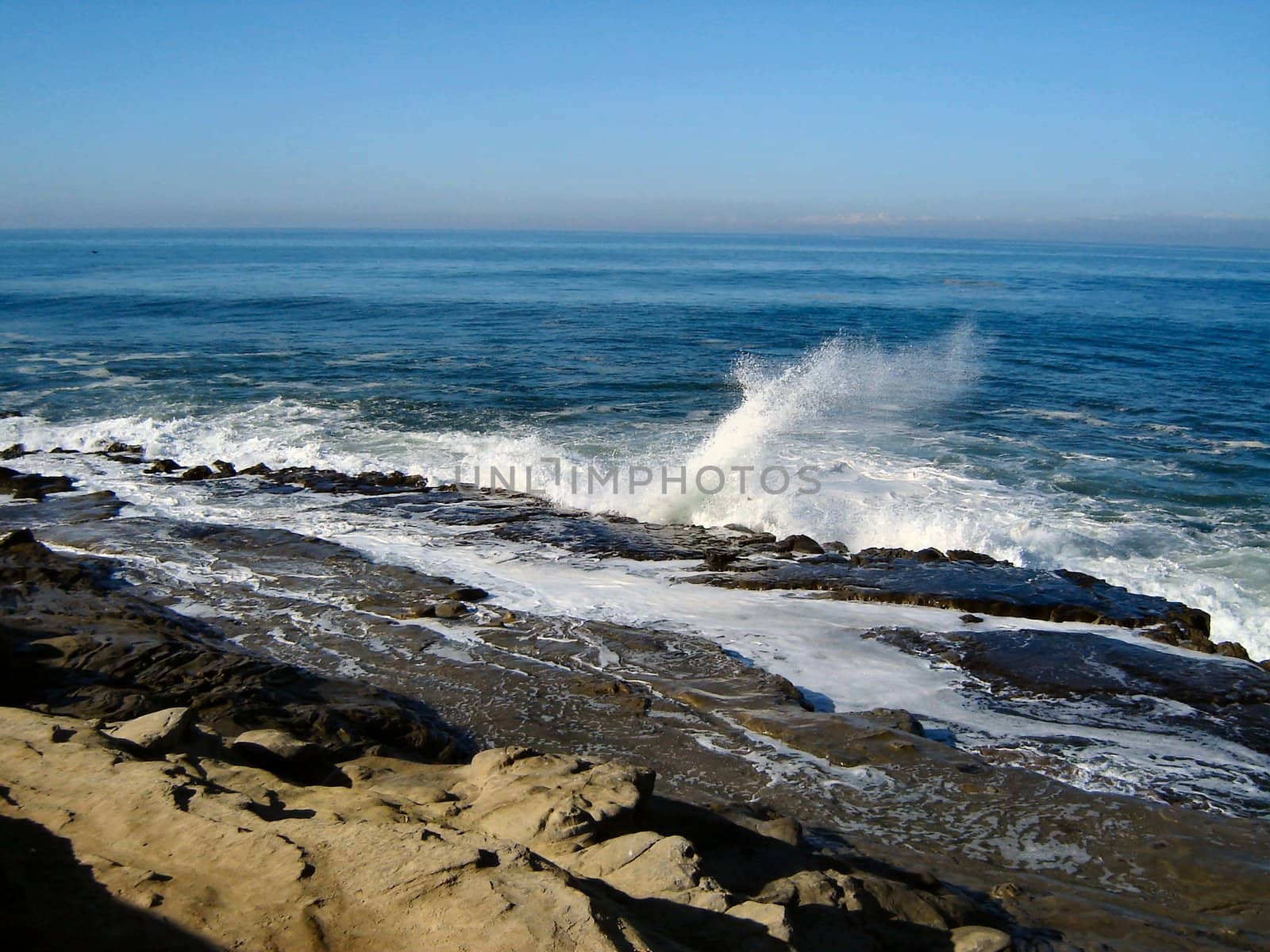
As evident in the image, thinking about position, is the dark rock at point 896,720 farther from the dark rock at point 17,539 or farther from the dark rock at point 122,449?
the dark rock at point 122,449

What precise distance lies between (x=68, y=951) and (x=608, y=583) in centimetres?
827

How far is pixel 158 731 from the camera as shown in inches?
223

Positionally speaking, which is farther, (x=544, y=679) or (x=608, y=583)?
(x=608, y=583)

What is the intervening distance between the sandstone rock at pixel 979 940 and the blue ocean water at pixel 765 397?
26.5 feet

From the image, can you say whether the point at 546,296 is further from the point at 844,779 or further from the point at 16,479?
the point at 844,779

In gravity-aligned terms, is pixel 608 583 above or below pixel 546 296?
below

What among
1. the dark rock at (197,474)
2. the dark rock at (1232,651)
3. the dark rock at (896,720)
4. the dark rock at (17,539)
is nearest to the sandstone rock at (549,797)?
the dark rock at (896,720)

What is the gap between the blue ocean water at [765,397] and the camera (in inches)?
599

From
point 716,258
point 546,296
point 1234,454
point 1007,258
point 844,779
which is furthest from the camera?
point 1007,258

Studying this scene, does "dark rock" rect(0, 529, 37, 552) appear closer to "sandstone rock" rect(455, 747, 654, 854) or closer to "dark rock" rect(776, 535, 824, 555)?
"sandstone rock" rect(455, 747, 654, 854)

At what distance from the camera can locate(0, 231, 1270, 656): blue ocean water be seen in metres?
15.2

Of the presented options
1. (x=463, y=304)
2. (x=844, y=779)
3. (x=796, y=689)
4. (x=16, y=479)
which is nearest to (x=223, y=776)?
(x=844, y=779)

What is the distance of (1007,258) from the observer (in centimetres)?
9375

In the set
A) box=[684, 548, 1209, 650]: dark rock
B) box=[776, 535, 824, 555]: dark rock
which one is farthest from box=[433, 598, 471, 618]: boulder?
box=[776, 535, 824, 555]: dark rock
